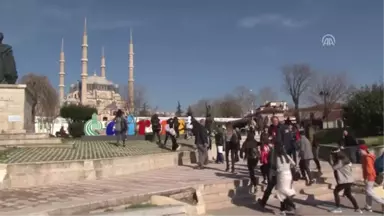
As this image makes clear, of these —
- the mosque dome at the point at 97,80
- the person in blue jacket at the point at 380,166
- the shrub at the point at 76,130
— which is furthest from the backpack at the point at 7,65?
the mosque dome at the point at 97,80

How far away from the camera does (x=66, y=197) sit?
886 cm

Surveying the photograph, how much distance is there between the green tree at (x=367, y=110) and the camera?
24422mm

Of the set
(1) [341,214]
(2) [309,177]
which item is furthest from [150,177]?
(1) [341,214]

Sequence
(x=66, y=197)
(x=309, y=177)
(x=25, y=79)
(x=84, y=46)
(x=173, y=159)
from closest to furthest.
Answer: (x=66, y=197) < (x=309, y=177) < (x=173, y=159) < (x=25, y=79) < (x=84, y=46)

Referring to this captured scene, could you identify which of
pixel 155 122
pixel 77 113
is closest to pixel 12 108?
pixel 155 122

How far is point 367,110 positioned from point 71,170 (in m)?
19.4

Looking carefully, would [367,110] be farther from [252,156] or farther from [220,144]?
[252,156]

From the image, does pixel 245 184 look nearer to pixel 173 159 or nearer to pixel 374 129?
pixel 173 159

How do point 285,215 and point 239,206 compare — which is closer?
point 285,215

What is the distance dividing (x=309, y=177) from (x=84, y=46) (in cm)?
8974

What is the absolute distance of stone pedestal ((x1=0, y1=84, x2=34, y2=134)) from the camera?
17.6 m

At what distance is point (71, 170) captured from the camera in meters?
11.5

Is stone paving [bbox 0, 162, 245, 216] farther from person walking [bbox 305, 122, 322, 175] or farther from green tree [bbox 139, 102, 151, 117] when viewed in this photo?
green tree [bbox 139, 102, 151, 117]

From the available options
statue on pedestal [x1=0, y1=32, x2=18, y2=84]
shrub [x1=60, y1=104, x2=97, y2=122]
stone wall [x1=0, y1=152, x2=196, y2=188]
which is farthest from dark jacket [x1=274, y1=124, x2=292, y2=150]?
shrub [x1=60, y1=104, x2=97, y2=122]
